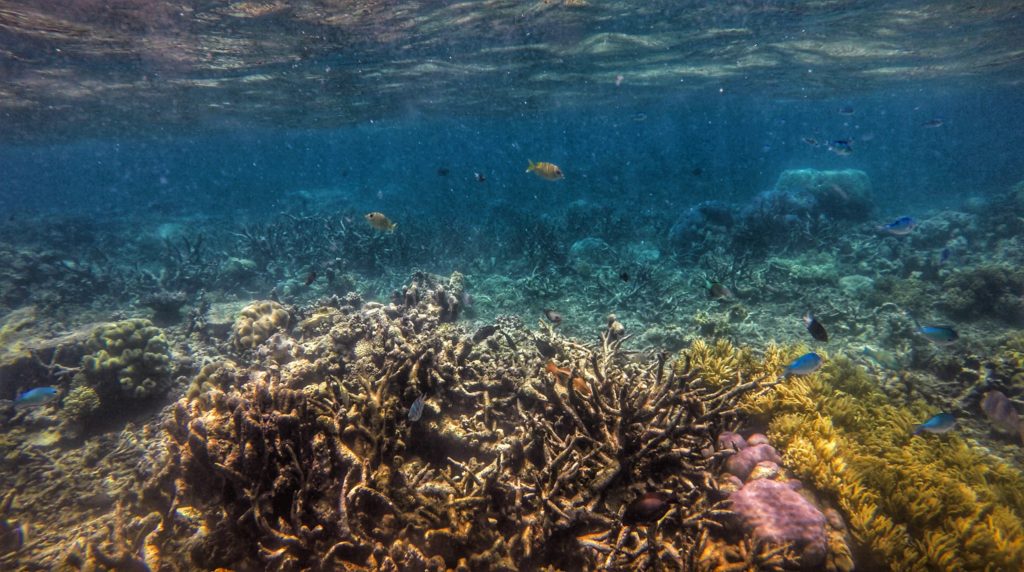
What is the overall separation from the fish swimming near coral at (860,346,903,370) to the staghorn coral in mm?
2617

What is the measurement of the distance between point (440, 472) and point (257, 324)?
592 centimetres

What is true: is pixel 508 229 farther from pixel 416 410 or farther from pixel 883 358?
pixel 416 410

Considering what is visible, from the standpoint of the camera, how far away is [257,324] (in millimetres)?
7980

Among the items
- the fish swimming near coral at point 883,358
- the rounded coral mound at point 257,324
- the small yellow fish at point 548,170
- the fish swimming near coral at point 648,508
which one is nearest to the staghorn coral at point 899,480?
the fish swimming near coral at point 648,508

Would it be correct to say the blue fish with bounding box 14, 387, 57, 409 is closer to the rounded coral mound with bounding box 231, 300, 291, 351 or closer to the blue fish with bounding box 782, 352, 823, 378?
the rounded coral mound with bounding box 231, 300, 291, 351

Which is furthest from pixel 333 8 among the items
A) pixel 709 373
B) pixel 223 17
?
pixel 709 373

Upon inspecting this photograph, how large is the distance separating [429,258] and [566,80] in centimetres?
1802

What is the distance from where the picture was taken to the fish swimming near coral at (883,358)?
7.87 meters

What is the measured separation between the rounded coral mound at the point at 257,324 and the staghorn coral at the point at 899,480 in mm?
7917

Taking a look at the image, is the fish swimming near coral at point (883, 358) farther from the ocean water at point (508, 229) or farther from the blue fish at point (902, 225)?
the blue fish at point (902, 225)

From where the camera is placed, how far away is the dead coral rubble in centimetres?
322

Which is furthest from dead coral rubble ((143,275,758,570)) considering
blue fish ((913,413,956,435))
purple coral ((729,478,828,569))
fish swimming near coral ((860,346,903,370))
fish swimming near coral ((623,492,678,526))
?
fish swimming near coral ((860,346,903,370))

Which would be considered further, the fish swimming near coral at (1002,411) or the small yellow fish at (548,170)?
the small yellow fish at (548,170)

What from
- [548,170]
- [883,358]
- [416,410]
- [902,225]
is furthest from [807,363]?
[902,225]
